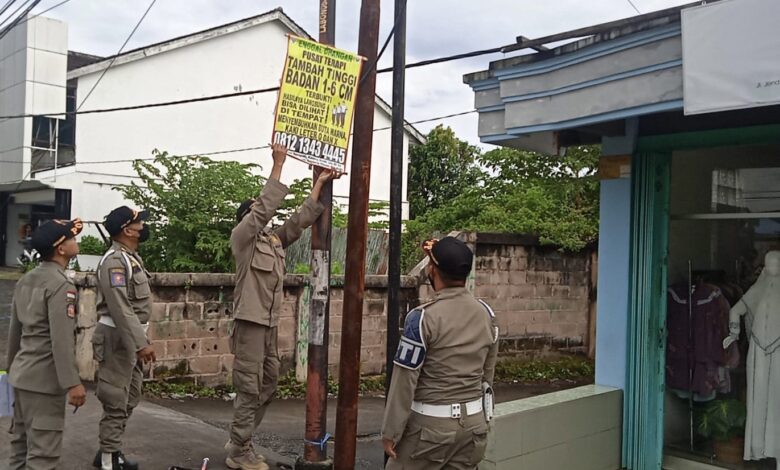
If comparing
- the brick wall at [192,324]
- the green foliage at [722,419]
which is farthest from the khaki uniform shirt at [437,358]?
the brick wall at [192,324]

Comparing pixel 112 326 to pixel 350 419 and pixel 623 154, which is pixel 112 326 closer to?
pixel 350 419

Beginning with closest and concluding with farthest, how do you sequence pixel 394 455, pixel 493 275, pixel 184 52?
1. pixel 394 455
2. pixel 493 275
3. pixel 184 52

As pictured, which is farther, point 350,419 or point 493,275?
point 493,275

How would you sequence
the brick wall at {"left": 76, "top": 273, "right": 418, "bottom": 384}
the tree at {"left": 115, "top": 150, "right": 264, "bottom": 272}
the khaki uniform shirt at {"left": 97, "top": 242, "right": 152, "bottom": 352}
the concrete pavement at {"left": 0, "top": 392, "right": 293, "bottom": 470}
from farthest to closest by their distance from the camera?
the tree at {"left": 115, "top": 150, "right": 264, "bottom": 272} → the brick wall at {"left": 76, "top": 273, "right": 418, "bottom": 384} → the concrete pavement at {"left": 0, "top": 392, "right": 293, "bottom": 470} → the khaki uniform shirt at {"left": 97, "top": 242, "right": 152, "bottom": 352}

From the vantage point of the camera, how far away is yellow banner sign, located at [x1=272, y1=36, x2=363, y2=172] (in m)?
4.95

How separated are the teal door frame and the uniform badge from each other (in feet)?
11.9

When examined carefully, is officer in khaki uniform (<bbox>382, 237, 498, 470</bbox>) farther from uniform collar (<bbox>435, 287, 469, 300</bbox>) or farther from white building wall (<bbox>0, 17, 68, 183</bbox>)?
white building wall (<bbox>0, 17, 68, 183</bbox>)

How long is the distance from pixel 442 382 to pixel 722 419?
9.85 feet

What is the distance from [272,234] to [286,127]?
83cm

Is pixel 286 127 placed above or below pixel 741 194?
above

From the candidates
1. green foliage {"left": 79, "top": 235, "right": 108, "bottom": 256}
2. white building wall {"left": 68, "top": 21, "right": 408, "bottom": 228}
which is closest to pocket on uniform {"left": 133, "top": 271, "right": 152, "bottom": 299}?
green foliage {"left": 79, "top": 235, "right": 108, "bottom": 256}

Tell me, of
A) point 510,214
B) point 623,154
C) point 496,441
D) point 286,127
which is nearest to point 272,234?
point 286,127

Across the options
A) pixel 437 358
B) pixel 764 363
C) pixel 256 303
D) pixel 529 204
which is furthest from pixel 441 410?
pixel 529 204

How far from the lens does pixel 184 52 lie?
20.0m
